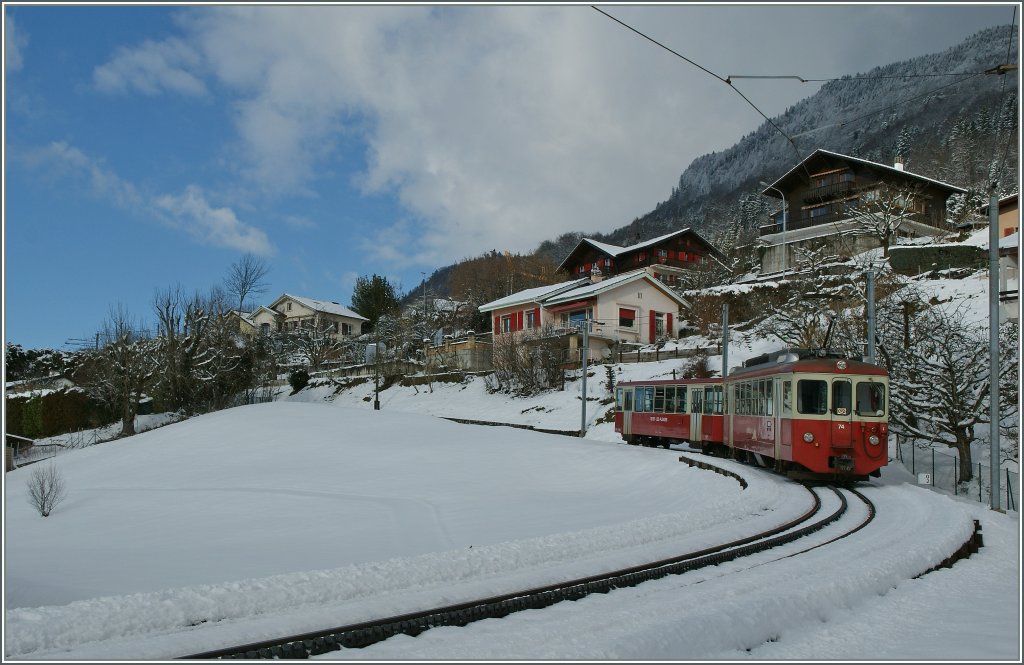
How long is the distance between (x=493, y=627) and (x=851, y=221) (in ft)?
178

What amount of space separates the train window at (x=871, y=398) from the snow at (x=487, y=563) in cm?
180

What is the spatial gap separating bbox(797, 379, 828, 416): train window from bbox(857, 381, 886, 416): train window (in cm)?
80

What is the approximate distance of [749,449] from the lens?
1978 centimetres

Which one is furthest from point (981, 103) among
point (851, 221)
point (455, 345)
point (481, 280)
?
point (455, 345)

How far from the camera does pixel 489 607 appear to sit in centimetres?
689

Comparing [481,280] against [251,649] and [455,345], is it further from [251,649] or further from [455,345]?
[251,649]

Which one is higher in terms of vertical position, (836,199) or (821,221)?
(836,199)

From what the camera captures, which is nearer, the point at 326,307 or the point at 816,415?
the point at 816,415

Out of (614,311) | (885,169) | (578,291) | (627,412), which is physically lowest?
(627,412)

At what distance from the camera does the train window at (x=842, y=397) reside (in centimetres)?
1630

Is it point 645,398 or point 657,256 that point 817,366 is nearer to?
point 645,398

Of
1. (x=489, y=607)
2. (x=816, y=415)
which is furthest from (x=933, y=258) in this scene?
(x=489, y=607)

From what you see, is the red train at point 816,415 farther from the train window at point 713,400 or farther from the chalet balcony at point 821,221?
the chalet balcony at point 821,221

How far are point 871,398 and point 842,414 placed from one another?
84cm
